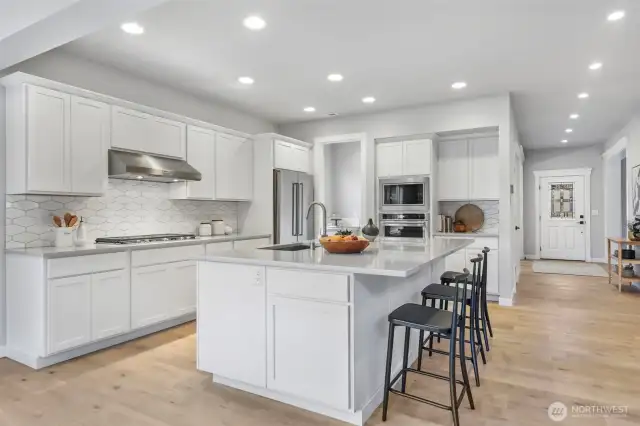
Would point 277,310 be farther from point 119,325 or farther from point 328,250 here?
point 119,325

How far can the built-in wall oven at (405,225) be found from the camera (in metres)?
5.60

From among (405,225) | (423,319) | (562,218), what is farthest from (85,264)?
(562,218)

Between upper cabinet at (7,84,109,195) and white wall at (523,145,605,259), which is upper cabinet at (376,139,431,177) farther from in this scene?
white wall at (523,145,605,259)

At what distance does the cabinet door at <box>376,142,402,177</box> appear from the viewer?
19.0 feet

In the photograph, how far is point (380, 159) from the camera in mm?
5941

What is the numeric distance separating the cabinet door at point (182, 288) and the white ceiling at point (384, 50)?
2074mm

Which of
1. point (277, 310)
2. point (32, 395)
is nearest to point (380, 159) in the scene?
point (277, 310)

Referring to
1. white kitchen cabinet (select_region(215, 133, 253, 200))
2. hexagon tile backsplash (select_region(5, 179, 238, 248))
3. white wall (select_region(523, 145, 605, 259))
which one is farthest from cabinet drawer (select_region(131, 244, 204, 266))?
white wall (select_region(523, 145, 605, 259))

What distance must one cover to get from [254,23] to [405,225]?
3.53 m

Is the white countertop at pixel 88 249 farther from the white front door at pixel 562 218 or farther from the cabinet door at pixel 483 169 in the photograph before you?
the white front door at pixel 562 218

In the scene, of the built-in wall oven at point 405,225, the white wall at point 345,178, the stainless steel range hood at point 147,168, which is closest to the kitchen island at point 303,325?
the stainless steel range hood at point 147,168

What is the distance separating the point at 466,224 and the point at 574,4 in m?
3.49

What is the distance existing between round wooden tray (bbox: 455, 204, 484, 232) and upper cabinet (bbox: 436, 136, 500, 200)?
0.29 meters

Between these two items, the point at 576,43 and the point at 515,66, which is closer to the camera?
the point at 576,43
